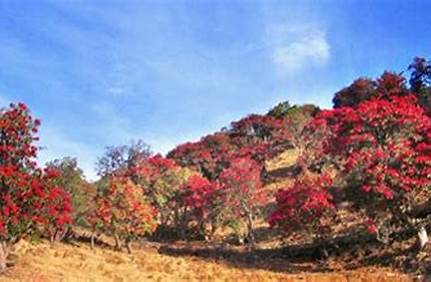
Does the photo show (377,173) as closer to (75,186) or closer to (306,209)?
(306,209)

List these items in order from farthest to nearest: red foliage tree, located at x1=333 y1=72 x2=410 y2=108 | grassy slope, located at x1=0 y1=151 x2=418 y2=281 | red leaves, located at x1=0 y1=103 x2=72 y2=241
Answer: red foliage tree, located at x1=333 y1=72 x2=410 y2=108 < grassy slope, located at x1=0 y1=151 x2=418 y2=281 < red leaves, located at x1=0 y1=103 x2=72 y2=241

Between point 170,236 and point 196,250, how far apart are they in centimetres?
1375

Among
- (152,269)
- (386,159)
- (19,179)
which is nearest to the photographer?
(19,179)

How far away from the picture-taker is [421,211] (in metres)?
42.7

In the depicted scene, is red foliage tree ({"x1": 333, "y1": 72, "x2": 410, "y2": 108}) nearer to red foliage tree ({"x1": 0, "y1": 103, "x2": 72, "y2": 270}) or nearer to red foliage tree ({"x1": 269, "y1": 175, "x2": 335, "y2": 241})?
red foliage tree ({"x1": 269, "y1": 175, "x2": 335, "y2": 241})

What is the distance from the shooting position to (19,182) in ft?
99.3

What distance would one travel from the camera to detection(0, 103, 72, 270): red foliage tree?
2994 cm

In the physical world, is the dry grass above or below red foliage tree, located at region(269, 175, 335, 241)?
below

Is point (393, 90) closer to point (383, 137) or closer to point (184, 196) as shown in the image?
point (184, 196)

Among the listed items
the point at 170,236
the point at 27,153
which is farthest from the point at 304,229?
the point at 170,236

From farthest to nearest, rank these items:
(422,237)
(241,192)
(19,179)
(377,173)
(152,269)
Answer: (241,192) < (152,269) < (377,173) < (422,237) < (19,179)

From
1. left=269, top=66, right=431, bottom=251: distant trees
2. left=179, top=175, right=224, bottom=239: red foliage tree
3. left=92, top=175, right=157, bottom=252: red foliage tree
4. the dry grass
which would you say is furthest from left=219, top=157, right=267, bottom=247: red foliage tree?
the dry grass

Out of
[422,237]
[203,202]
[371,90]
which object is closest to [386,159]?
[422,237]

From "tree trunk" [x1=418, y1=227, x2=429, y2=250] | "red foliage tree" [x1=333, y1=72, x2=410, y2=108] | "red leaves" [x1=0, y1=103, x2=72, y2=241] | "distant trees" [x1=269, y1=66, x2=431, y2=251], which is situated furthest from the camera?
"red foliage tree" [x1=333, y1=72, x2=410, y2=108]
